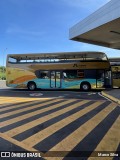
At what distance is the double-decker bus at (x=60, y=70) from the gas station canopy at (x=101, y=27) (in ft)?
6.38

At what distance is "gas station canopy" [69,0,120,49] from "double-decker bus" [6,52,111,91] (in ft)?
6.38

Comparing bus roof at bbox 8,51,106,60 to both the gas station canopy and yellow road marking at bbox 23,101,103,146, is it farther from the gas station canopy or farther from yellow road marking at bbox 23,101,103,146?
yellow road marking at bbox 23,101,103,146

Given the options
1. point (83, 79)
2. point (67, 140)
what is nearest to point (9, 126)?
point (67, 140)

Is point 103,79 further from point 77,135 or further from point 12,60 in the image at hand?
point 77,135

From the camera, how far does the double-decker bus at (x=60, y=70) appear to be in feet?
78.3

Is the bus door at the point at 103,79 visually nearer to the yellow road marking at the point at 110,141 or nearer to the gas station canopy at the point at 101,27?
the gas station canopy at the point at 101,27

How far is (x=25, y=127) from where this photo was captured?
7969mm

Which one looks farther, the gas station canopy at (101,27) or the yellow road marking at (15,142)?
the gas station canopy at (101,27)

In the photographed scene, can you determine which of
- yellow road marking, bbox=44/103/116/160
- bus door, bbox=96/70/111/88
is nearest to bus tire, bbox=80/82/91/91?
bus door, bbox=96/70/111/88

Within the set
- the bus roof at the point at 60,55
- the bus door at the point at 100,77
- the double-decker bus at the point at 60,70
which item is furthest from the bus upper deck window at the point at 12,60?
the bus door at the point at 100,77

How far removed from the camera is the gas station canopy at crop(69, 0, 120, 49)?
17219mm

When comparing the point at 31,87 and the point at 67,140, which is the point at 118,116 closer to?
the point at 67,140

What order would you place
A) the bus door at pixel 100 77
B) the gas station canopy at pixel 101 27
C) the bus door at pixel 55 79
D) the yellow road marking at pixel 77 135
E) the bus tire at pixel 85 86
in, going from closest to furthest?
1. the yellow road marking at pixel 77 135
2. the gas station canopy at pixel 101 27
3. the bus door at pixel 100 77
4. the bus tire at pixel 85 86
5. the bus door at pixel 55 79

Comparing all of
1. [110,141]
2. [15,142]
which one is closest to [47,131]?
[15,142]
